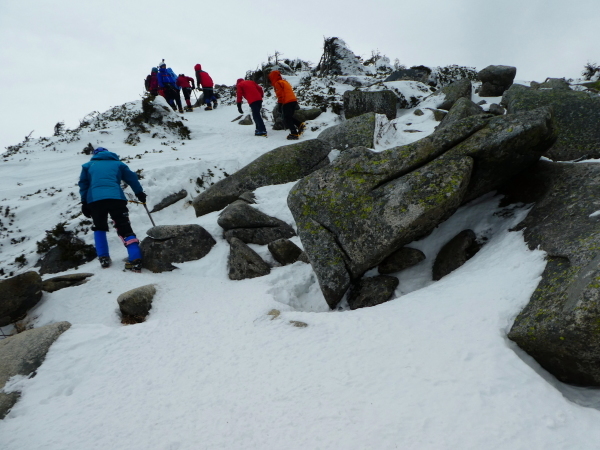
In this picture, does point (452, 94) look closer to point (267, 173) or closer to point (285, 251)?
point (267, 173)

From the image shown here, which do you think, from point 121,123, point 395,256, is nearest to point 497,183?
point 395,256

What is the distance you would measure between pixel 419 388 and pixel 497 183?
15.8 ft

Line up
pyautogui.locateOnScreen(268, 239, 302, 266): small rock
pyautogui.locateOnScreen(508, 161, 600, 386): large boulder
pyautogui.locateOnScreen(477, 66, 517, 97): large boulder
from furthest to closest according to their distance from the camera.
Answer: pyautogui.locateOnScreen(477, 66, 517, 97): large boulder < pyautogui.locateOnScreen(268, 239, 302, 266): small rock < pyautogui.locateOnScreen(508, 161, 600, 386): large boulder

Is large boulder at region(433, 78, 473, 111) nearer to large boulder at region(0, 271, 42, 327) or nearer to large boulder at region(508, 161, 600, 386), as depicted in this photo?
large boulder at region(508, 161, 600, 386)

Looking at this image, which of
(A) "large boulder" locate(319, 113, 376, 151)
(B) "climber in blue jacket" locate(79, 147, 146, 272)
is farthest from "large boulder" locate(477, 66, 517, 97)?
(B) "climber in blue jacket" locate(79, 147, 146, 272)

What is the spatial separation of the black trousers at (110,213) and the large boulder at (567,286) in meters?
8.93

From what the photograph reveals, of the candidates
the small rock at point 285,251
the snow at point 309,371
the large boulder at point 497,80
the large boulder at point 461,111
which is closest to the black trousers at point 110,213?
the snow at point 309,371

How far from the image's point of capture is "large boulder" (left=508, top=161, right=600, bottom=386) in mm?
3062

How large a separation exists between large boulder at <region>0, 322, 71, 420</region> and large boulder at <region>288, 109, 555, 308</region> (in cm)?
488

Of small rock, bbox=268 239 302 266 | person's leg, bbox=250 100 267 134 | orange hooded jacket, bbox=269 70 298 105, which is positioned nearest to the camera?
small rock, bbox=268 239 302 266

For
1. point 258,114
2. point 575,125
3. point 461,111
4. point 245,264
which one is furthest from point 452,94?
point 245,264

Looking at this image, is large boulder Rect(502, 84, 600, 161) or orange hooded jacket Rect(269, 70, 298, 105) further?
orange hooded jacket Rect(269, 70, 298, 105)

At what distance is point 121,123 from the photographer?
2025cm

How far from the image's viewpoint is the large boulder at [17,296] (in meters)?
6.47
